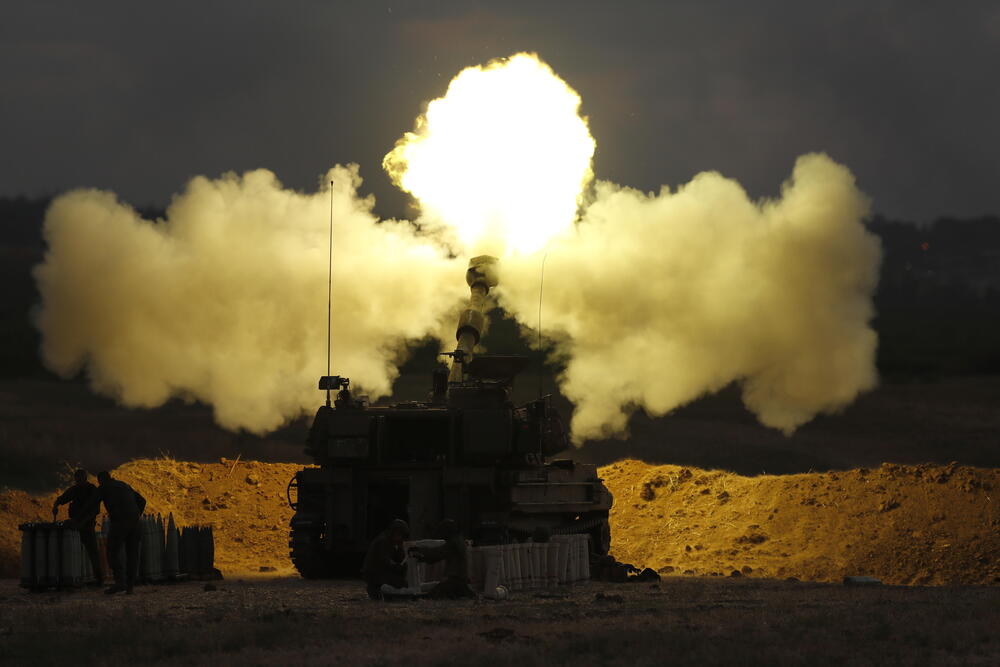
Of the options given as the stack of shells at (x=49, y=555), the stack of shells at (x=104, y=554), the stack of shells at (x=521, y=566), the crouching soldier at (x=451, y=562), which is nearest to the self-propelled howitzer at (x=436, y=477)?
the stack of shells at (x=521, y=566)

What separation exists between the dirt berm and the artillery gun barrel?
17.9 feet

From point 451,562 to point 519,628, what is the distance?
154 inches

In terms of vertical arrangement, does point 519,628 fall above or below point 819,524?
below

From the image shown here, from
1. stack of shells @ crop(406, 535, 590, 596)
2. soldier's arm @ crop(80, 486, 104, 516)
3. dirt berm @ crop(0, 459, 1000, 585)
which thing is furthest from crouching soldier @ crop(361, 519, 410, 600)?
dirt berm @ crop(0, 459, 1000, 585)

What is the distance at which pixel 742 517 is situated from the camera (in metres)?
32.9

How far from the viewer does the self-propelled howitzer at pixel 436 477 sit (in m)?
26.5

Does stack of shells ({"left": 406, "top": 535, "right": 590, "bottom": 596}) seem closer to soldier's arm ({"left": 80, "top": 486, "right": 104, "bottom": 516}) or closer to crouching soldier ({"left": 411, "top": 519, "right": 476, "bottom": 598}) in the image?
crouching soldier ({"left": 411, "top": 519, "right": 476, "bottom": 598})

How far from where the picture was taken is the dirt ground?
15305 mm

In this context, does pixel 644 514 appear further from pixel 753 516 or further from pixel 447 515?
pixel 447 515

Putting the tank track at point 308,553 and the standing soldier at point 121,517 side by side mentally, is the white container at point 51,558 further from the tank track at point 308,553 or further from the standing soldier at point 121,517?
the tank track at point 308,553

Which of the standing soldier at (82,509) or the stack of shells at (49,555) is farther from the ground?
the standing soldier at (82,509)

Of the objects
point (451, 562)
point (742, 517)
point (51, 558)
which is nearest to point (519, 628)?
point (451, 562)

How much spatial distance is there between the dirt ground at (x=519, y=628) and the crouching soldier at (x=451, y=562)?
0.37m

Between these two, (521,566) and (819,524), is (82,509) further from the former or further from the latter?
(819,524)
